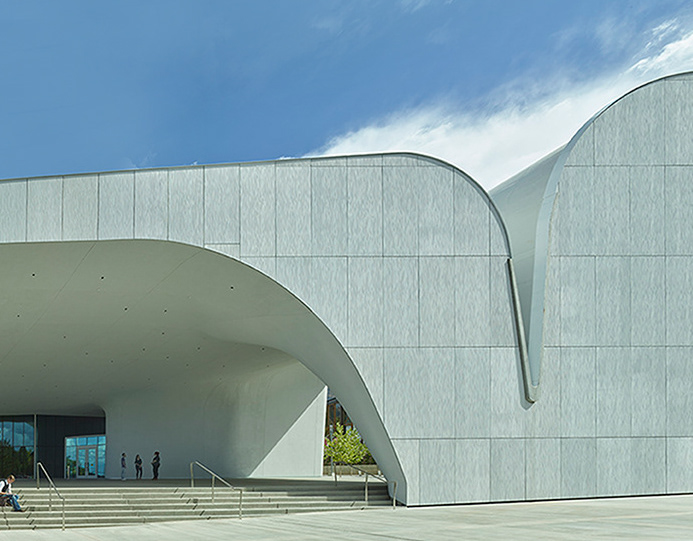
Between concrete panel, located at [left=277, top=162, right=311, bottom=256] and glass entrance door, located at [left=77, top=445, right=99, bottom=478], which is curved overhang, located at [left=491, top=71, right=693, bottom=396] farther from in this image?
glass entrance door, located at [left=77, top=445, right=99, bottom=478]

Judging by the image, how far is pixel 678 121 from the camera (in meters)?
21.4

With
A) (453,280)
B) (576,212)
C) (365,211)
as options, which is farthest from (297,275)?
(576,212)

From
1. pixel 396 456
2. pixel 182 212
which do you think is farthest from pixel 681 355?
pixel 182 212

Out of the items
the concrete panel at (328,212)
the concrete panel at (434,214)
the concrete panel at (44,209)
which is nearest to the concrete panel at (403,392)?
the concrete panel at (434,214)

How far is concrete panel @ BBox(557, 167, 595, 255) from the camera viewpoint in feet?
68.4

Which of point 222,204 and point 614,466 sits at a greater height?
point 222,204

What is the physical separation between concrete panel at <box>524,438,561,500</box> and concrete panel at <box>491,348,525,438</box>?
20.2 inches

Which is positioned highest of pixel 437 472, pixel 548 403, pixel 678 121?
pixel 678 121

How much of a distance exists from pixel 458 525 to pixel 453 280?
6.90 metres

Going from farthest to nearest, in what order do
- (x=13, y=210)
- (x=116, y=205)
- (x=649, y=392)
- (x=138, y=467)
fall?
(x=138, y=467) → (x=649, y=392) → (x=116, y=205) → (x=13, y=210)

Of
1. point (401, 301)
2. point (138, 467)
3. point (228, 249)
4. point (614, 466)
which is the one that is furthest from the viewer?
point (138, 467)

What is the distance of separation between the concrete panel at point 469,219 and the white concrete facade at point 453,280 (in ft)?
0.13

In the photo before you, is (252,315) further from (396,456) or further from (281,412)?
(281,412)

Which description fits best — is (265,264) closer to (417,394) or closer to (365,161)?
(365,161)
